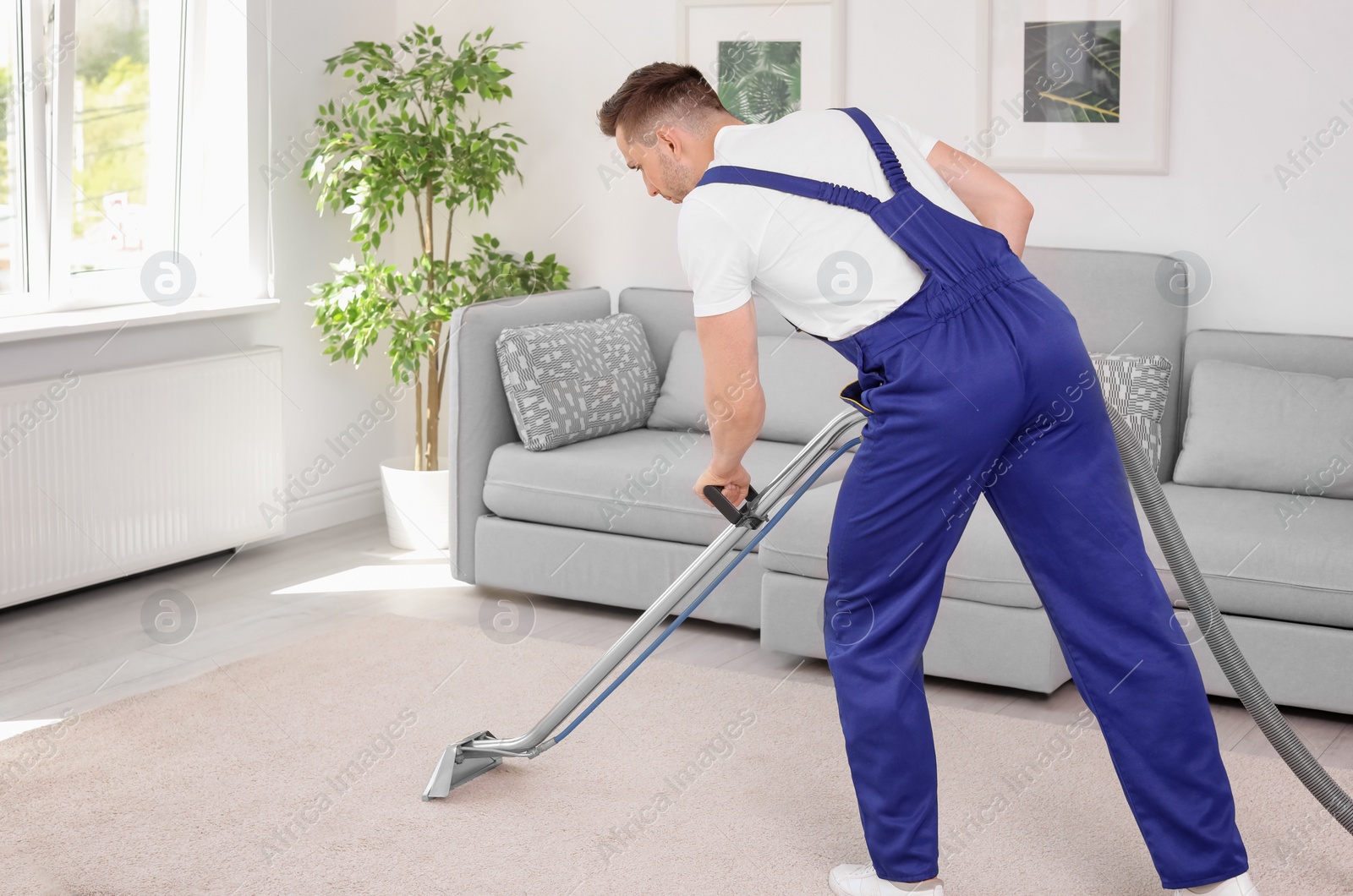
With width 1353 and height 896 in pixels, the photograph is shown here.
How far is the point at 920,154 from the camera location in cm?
207

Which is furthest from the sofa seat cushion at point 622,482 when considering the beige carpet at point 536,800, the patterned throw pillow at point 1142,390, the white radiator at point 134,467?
the white radiator at point 134,467

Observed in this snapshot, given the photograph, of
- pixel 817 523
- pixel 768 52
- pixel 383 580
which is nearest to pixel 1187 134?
pixel 768 52

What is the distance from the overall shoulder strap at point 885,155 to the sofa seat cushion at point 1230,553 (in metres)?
1.00

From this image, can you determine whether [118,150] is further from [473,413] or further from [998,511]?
[998,511]

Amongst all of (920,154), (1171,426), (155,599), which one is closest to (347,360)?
(155,599)

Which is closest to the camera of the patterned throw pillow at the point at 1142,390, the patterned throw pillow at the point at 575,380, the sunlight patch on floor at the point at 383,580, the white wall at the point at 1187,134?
the patterned throw pillow at the point at 1142,390

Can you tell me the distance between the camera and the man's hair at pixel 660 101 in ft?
6.85

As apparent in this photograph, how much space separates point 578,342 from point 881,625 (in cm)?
200

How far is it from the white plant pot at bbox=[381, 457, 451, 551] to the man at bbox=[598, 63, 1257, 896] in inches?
92.5

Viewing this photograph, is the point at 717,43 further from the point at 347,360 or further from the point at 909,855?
the point at 909,855

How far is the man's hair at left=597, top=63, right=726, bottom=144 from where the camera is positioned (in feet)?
6.85

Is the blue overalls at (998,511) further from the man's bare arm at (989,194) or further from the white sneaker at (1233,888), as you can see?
the man's bare arm at (989,194)

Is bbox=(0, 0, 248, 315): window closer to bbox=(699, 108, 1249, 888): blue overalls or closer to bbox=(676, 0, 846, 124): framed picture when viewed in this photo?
bbox=(676, 0, 846, 124): framed picture

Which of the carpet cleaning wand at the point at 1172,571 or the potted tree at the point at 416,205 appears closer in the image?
the carpet cleaning wand at the point at 1172,571
